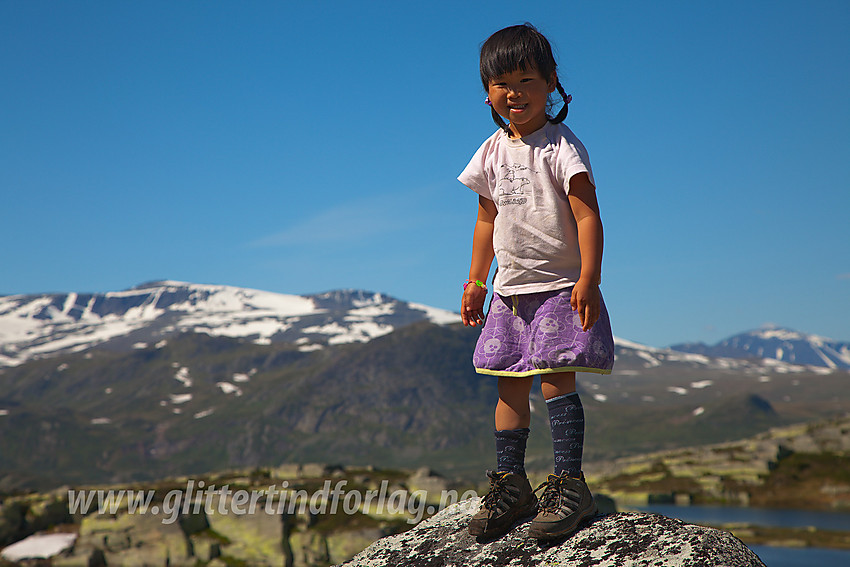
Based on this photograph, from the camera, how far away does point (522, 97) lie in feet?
21.2

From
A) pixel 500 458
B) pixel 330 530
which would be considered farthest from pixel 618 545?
pixel 330 530

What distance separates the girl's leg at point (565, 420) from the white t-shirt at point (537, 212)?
855 millimetres

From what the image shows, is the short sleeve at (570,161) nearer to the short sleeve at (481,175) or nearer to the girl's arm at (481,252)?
the short sleeve at (481,175)

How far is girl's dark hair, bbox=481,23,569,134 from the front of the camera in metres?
6.34

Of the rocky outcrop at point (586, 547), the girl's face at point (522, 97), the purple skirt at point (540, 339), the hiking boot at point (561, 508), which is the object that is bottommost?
the rocky outcrop at point (586, 547)

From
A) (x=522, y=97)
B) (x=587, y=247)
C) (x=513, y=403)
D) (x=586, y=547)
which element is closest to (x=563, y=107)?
(x=522, y=97)

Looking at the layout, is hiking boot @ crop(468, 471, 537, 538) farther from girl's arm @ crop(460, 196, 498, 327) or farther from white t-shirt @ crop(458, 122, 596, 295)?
white t-shirt @ crop(458, 122, 596, 295)

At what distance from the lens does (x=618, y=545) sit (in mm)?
5344

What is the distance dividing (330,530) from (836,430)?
60543mm

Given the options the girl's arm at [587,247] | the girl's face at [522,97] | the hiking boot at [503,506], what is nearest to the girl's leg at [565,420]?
the hiking boot at [503,506]

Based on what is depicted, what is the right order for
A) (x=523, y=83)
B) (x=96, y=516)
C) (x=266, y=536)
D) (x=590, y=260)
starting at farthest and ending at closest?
1. (x=96, y=516)
2. (x=266, y=536)
3. (x=523, y=83)
4. (x=590, y=260)

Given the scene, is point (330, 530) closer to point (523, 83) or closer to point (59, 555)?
point (59, 555)

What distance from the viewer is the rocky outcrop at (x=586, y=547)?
5039 mm

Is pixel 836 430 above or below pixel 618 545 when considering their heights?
above
